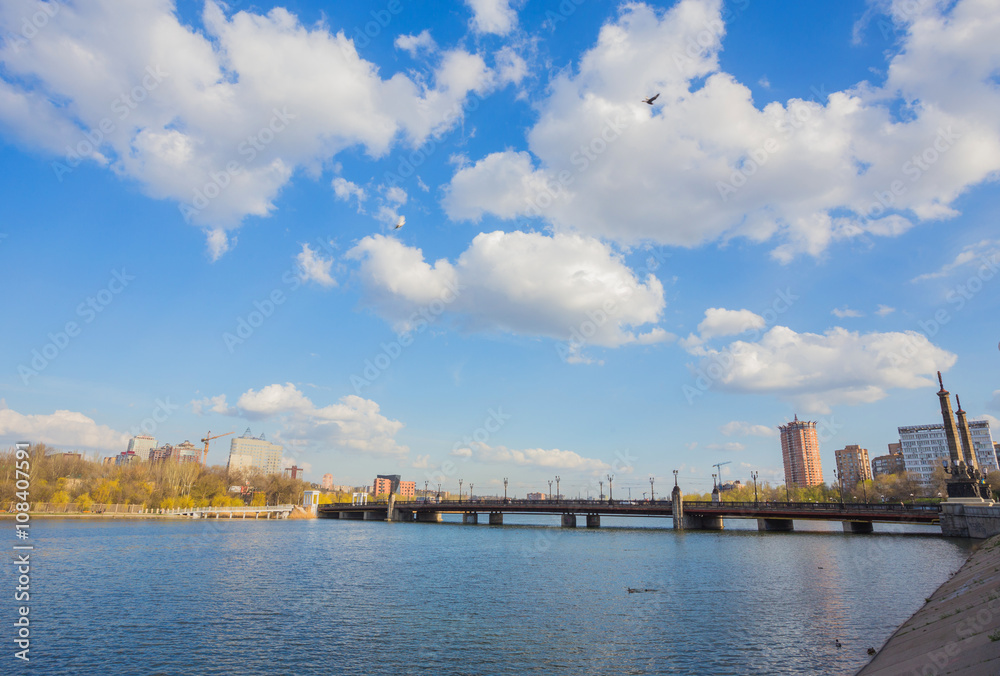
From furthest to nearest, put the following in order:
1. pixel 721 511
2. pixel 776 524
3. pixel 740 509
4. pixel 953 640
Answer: pixel 776 524 → pixel 721 511 → pixel 740 509 → pixel 953 640

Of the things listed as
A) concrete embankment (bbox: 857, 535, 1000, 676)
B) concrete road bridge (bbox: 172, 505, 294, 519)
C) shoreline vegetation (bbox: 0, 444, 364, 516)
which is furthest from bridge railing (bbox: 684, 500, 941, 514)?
shoreline vegetation (bbox: 0, 444, 364, 516)

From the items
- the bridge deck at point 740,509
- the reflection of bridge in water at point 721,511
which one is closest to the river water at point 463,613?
the bridge deck at point 740,509

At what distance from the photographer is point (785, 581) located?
43.1 metres

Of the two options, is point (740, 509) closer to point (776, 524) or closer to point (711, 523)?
point (711, 523)

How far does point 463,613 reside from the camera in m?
31.8

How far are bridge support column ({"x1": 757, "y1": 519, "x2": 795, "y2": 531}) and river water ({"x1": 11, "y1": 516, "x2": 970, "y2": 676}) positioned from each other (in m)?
58.3

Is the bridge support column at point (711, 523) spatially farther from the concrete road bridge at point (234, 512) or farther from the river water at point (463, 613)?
the concrete road bridge at point (234, 512)

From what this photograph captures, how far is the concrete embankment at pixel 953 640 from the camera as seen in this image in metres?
13.2

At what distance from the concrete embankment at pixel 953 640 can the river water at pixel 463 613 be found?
2301 mm

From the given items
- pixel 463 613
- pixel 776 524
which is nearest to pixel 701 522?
pixel 776 524

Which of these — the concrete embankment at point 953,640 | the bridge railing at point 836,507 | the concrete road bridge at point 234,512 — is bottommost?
the concrete road bridge at point 234,512

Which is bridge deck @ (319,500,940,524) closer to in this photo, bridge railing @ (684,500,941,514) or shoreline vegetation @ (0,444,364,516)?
bridge railing @ (684,500,941,514)

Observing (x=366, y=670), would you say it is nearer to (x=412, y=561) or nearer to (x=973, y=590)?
(x=973, y=590)

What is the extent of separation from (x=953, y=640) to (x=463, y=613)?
23839mm
